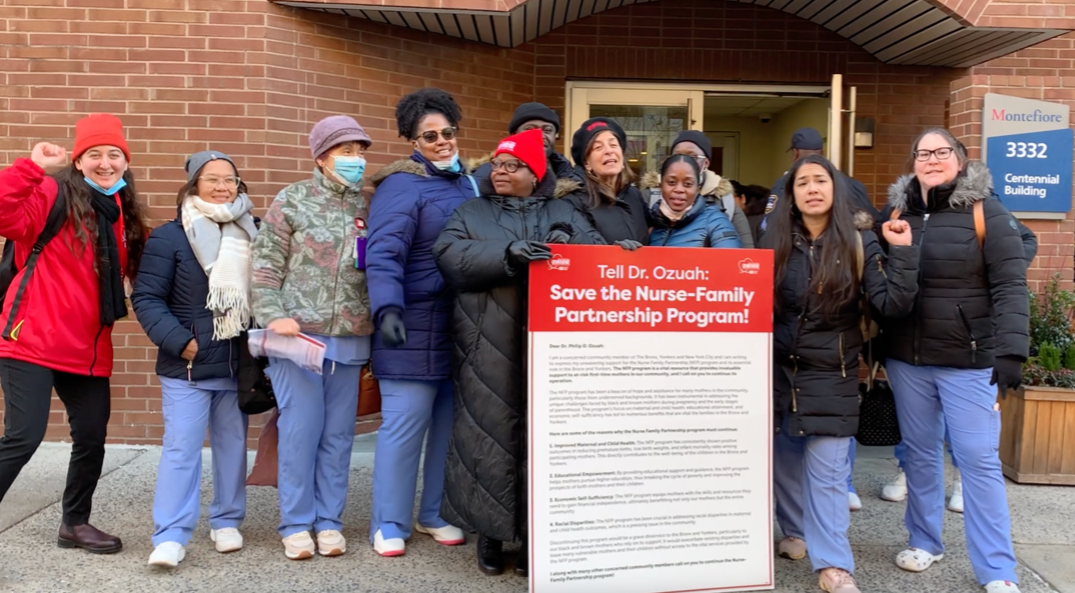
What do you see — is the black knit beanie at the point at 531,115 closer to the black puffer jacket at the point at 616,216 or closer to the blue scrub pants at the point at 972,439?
the black puffer jacket at the point at 616,216

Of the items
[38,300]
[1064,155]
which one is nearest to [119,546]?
[38,300]

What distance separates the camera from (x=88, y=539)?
3910 millimetres

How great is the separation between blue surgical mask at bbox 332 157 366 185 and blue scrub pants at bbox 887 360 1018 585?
256cm

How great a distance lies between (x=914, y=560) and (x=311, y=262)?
9.88 ft

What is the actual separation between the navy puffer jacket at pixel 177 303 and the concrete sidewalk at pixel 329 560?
2.86ft

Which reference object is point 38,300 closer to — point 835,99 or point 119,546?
point 119,546

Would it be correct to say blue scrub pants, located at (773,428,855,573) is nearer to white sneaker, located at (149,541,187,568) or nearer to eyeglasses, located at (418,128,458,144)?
eyeglasses, located at (418,128,458,144)

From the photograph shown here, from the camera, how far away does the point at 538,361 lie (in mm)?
3268

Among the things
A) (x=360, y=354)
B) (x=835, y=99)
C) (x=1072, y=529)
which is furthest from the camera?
(x=835, y=99)

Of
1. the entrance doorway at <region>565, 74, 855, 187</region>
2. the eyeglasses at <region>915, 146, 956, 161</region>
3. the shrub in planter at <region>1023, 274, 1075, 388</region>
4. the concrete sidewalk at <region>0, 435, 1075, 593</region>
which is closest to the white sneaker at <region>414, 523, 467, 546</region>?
the concrete sidewalk at <region>0, 435, 1075, 593</region>

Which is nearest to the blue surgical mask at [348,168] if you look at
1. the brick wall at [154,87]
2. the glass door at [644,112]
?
the brick wall at [154,87]

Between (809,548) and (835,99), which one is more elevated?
(835,99)

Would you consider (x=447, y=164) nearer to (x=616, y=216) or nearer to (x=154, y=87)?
(x=616, y=216)

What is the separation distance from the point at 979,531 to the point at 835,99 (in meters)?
3.01
